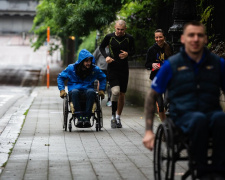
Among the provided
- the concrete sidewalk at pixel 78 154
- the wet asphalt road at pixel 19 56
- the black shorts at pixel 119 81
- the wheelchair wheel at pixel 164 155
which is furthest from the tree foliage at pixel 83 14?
the wet asphalt road at pixel 19 56

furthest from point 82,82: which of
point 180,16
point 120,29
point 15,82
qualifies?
point 15,82

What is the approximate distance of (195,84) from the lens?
4.98 m

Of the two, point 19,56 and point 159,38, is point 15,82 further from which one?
point 19,56

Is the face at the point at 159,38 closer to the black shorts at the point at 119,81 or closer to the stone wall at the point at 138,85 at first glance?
the black shorts at the point at 119,81

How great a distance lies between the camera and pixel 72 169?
22.4 ft

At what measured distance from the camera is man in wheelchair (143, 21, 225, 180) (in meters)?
4.79

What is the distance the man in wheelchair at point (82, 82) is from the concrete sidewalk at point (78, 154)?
1.28 ft

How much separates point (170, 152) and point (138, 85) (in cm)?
1253

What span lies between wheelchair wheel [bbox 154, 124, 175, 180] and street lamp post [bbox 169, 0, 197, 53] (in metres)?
3.70

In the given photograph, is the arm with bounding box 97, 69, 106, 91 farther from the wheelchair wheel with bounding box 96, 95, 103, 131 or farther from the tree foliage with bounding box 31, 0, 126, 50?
the tree foliage with bounding box 31, 0, 126, 50

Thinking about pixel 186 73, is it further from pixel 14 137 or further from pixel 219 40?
pixel 219 40

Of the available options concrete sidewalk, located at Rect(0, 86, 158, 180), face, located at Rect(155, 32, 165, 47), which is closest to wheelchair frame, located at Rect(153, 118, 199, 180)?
concrete sidewalk, located at Rect(0, 86, 158, 180)

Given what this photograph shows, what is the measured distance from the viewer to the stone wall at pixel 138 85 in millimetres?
16141

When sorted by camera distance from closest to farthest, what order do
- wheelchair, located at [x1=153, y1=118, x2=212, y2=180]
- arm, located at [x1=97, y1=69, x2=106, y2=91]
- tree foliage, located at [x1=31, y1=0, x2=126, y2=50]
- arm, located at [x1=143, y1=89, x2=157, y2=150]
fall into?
wheelchair, located at [x1=153, y1=118, x2=212, y2=180] < arm, located at [x1=143, y1=89, x2=157, y2=150] < arm, located at [x1=97, y1=69, x2=106, y2=91] < tree foliage, located at [x1=31, y1=0, x2=126, y2=50]
